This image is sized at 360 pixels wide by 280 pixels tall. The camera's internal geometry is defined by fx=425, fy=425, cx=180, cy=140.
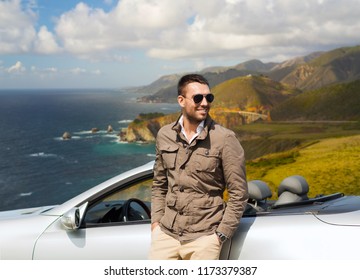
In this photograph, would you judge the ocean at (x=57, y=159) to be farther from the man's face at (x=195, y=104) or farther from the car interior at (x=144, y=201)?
the man's face at (x=195, y=104)

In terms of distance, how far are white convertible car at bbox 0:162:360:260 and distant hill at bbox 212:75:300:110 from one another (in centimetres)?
7756

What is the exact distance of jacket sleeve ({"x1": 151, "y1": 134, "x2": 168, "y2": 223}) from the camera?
2527mm

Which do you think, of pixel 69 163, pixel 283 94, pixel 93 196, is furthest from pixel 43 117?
pixel 93 196

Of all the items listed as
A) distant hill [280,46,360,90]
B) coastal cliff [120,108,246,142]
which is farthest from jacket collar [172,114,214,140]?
distant hill [280,46,360,90]

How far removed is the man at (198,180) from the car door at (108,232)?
34 cm

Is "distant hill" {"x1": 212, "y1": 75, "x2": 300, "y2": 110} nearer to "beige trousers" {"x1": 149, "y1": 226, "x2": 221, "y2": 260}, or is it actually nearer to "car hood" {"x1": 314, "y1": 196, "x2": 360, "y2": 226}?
"car hood" {"x1": 314, "y1": 196, "x2": 360, "y2": 226}

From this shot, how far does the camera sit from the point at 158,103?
522ft

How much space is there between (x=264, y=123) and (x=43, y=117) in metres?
101

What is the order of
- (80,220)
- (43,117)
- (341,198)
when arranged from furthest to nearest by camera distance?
(43,117), (341,198), (80,220)

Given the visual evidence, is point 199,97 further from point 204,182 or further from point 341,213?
point 341,213

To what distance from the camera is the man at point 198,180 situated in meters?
2.28

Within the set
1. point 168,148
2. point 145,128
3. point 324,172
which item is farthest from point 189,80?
point 145,128

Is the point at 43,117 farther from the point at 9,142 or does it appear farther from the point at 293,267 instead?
the point at 293,267

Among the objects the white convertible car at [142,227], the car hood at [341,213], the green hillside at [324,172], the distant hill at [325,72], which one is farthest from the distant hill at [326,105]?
the white convertible car at [142,227]
